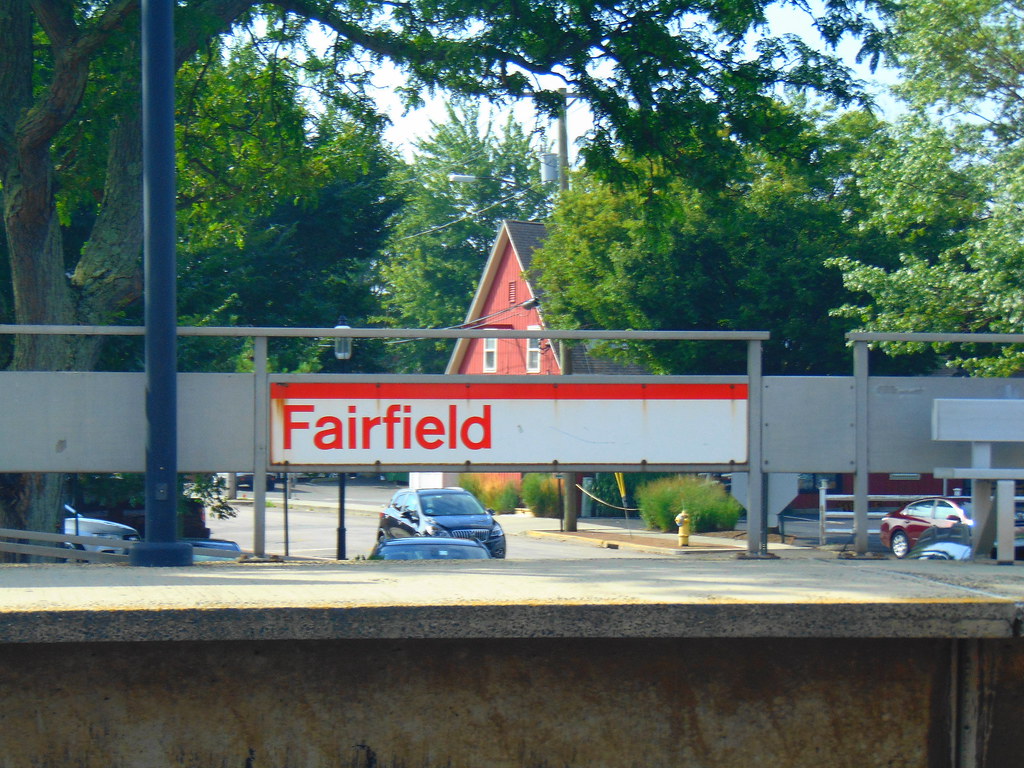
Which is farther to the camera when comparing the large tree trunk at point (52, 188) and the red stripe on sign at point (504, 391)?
the large tree trunk at point (52, 188)

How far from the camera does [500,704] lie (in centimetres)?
465

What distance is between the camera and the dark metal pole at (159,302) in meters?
6.41

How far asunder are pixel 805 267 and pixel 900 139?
697cm

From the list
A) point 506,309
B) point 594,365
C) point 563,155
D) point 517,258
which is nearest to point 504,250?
point 517,258

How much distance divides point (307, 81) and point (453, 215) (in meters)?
64.8

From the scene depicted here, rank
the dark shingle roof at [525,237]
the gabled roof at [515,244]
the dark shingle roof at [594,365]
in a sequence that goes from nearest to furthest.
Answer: the dark shingle roof at [594,365], the dark shingle roof at [525,237], the gabled roof at [515,244]

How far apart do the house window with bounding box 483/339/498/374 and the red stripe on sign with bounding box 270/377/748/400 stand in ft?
130

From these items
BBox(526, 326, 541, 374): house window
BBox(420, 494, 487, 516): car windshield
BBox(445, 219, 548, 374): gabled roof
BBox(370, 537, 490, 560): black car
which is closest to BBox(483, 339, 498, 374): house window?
BBox(445, 219, 548, 374): gabled roof

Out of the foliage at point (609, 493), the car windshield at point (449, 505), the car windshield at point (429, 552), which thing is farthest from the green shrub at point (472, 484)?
the car windshield at point (429, 552)

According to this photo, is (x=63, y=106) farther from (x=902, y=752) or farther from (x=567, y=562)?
(x=902, y=752)

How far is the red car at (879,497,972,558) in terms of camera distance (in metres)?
24.4

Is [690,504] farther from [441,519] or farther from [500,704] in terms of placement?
[500,704]

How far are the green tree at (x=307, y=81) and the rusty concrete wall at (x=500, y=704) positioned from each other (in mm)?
6074

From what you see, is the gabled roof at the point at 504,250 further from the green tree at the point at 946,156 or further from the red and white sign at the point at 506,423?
the red and white sign at the point at 506,423
